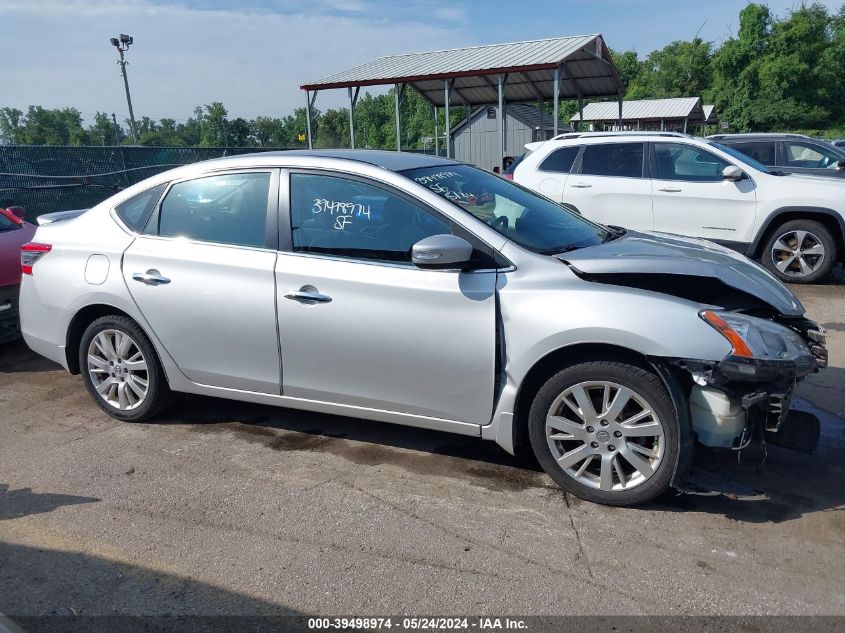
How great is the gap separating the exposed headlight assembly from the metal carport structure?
12993 millimetres

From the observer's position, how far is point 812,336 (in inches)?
144

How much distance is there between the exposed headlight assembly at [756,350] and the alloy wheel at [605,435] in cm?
44

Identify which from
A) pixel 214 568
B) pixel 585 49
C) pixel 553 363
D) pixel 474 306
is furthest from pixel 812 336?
pixel 585 49

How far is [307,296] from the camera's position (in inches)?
155

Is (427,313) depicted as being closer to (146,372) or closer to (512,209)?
(512,209)

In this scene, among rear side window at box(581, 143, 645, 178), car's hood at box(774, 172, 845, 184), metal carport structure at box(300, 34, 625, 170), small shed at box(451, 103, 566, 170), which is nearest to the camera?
car's hood at box(774, 172, 845, 184)

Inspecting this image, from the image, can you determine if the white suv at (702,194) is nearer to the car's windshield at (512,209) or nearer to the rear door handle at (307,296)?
the car's windshield at (512,209)

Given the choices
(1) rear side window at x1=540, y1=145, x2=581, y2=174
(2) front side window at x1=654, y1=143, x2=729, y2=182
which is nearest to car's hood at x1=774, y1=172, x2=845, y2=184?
(2) front side window at x1=654, y1=143, x2=729, y2=182

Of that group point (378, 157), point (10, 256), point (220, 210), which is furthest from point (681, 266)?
point (10, 256)

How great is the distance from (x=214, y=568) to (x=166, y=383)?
6.30ft

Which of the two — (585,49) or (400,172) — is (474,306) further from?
(585,49)

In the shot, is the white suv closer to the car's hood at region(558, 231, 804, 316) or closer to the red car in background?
the car's hood at region(558, 231, 804, 316)

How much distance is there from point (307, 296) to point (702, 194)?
6.44 meters

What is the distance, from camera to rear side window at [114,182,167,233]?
4.60 m
